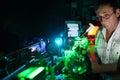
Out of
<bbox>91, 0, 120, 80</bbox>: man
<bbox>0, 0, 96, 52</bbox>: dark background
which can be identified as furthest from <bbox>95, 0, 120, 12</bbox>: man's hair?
<bbox>0, 0, 96, 52</bbox>: dark background

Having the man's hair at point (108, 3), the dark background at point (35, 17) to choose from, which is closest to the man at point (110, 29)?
the man's hair at point (108, 3)

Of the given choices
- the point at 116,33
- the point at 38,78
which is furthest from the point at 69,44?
the point at 116,33

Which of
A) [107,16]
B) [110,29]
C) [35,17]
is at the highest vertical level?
[35,17]

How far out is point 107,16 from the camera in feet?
10.2

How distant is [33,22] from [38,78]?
23.0 metres

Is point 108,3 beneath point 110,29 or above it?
above

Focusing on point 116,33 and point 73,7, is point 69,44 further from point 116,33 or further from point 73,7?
point 73,7

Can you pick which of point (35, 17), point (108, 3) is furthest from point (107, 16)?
point (35, 17)

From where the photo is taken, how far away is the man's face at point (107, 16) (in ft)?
10.2

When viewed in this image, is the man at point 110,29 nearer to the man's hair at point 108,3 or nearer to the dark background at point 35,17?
the man's hair at point 108,3

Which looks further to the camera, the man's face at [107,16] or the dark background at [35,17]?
the dark background at [35,17]

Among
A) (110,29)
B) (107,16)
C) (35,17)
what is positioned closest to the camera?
(107,16)

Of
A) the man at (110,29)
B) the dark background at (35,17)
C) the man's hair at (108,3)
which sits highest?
the dark background at (35,17)

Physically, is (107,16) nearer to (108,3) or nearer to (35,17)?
(108,3)
